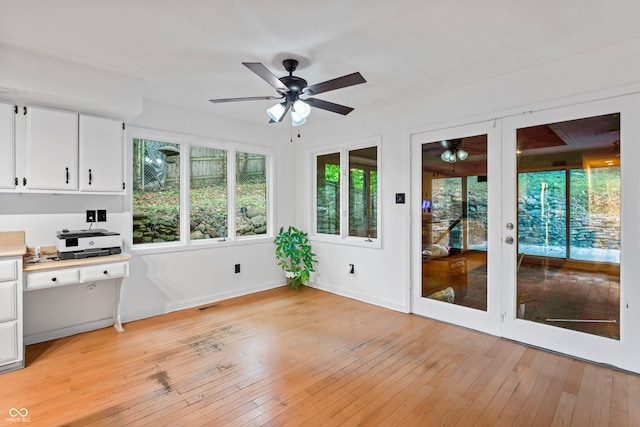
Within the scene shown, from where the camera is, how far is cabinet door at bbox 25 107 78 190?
9.15 feet

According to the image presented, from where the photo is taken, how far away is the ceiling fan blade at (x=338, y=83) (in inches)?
89.3

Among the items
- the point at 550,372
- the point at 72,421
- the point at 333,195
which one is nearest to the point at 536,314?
the point at 550,372

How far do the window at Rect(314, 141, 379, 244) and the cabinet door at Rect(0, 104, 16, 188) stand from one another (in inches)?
136

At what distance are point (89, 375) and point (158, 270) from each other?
1478 mm

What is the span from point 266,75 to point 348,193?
251 cm

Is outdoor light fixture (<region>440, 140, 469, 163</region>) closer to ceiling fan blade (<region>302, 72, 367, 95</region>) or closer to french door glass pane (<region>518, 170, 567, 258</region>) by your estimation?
french door glass pane (<region>518, 170, 567, 258</region>)

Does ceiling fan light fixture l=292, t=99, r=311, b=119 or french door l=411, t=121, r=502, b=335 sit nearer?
ceiling fan light fixture l=292, t=99, r=311, b=119

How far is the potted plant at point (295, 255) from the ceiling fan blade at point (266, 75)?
2625 millimetres

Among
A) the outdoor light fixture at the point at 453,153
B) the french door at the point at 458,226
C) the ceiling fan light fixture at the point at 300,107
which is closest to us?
the ceiling fan light fixture at the point at 300,107

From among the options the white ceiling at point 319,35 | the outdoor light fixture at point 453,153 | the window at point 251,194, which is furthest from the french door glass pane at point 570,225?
the window at point 251,194

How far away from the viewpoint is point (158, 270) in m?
3.81

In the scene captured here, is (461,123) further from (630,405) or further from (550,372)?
(630,405)

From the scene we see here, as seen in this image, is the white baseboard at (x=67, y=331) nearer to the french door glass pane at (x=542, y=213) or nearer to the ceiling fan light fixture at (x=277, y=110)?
the ceiling fan light fixture at (x=277, y=110)

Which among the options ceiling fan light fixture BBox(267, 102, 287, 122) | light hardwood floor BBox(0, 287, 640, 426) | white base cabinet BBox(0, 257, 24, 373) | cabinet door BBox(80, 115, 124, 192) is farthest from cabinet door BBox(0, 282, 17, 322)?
ceiling fan light fixture BBox(267, 102, 287, 122)
